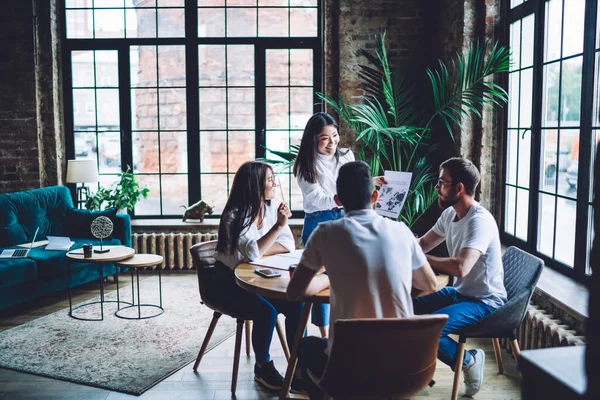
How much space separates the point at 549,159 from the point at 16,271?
4.34 metres

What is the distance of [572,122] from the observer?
3.90 m

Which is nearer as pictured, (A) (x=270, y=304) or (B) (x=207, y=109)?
(A) (x=270, y=304)

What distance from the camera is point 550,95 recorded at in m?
4.24

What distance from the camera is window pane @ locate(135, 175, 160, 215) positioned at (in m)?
6.94

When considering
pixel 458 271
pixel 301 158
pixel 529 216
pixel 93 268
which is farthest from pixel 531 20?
pixel 93 268

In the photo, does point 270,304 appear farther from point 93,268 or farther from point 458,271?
point 93,268

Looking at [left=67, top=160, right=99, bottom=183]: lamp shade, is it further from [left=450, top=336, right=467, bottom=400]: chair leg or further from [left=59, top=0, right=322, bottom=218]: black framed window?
[left=450, top=336, right=467, bottom=400]: chair leg

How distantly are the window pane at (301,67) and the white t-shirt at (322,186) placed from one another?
2829 mm

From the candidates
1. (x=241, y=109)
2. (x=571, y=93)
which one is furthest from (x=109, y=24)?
(x=571, y=93)

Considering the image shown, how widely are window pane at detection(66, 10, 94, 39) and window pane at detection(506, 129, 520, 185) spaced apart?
15.8 ft

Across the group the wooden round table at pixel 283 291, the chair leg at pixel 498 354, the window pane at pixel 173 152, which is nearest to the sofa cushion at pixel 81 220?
the window pane at pixel 173 152

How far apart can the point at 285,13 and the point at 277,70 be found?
0.65 meters

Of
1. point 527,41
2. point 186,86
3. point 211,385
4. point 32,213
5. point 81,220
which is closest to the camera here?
point 211,385

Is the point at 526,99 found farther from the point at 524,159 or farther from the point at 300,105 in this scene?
the point at 300,105
